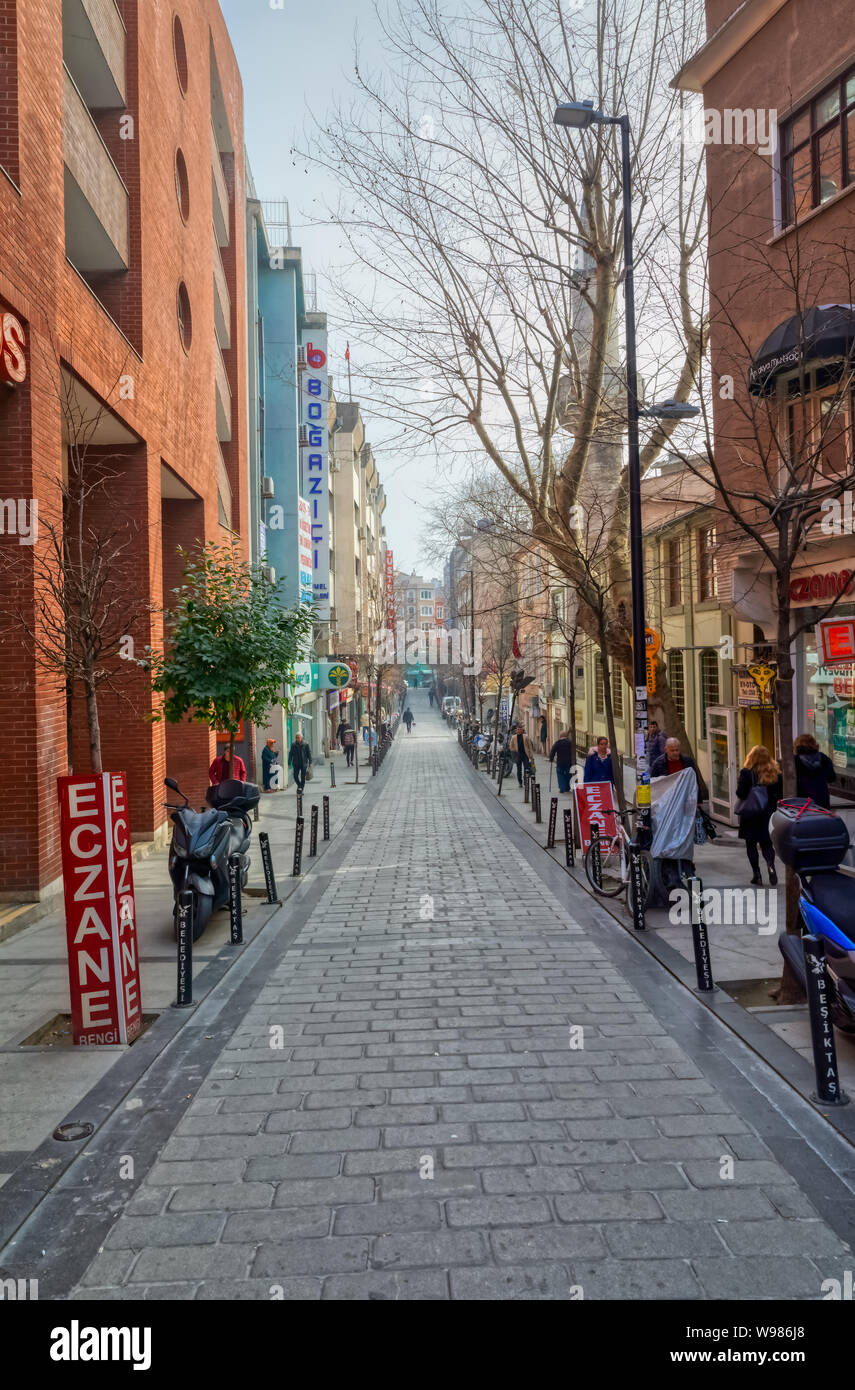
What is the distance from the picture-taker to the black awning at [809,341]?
8.87 metres

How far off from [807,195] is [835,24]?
201cm

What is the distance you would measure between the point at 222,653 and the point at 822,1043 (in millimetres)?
8120

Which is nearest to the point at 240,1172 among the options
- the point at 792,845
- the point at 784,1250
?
the point at 784,1250

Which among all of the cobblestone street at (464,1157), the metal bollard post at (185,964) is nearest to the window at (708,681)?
the cobblestone street at (464,1157)

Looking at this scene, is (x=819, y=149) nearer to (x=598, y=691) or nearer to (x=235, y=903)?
(x=235, y=903)

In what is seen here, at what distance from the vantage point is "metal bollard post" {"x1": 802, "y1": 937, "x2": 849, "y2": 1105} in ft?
16.6

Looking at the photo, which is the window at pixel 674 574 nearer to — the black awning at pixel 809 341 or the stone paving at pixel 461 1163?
the black awning at pixel 809 341

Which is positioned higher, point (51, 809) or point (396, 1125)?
point (51, 809)

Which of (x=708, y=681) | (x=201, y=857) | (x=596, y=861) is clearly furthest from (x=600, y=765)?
(x=201, y=857)

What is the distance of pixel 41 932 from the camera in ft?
31.4

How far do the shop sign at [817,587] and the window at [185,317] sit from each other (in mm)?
12290
